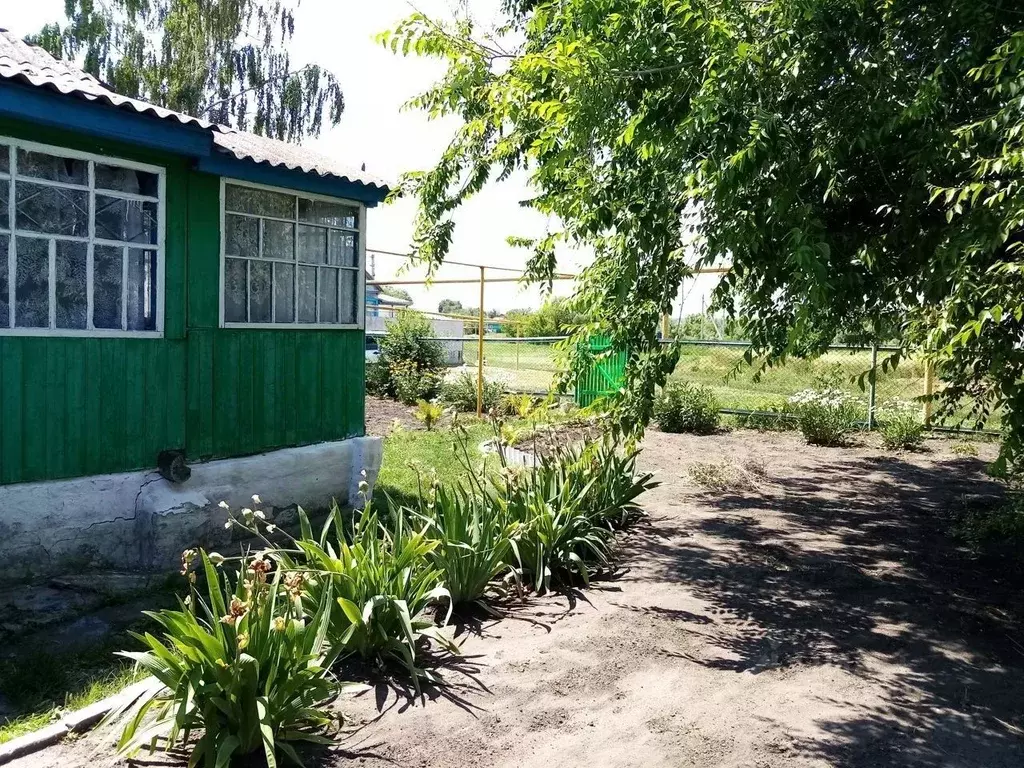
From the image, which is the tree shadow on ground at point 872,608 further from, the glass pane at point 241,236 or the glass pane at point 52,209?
the glass pane at point 52,209

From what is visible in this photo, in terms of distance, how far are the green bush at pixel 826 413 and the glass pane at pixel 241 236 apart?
26.1ft

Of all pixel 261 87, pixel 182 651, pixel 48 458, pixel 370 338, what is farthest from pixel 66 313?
pixel 261 87

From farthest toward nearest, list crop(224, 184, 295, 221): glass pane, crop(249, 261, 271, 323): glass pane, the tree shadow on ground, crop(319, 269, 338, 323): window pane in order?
crop(319, 269, 338, 323): window pane < crop(249, 261, 271, 323): glass pane < crop(224, 184, 295, 221): glass pane < the tree shadow on ground

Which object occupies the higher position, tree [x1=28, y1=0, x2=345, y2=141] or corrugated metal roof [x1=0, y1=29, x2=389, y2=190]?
tree [x1=28, y1=0, x2=345, y2=141]

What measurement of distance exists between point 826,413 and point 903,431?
977 millimetres

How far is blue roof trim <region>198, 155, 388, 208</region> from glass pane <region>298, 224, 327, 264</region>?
305 mm

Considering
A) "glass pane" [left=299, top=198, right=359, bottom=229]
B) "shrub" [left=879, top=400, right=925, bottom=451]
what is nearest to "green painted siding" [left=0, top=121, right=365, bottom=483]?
"glass pane" [left=299, top=198, right=359, bottom=229]

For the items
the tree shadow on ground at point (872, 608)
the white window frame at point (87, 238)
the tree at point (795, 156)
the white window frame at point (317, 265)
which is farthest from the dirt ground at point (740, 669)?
the white window frame at point (317, 265)

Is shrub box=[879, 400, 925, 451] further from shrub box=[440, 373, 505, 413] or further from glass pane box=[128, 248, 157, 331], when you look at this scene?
glass pane box=[128, 248, 157, 331]

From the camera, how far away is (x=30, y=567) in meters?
5.20

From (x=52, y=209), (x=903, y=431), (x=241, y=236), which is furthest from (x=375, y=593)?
(x=903, y=431)

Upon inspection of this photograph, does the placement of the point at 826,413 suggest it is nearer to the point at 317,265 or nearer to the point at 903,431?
the point at 903,431

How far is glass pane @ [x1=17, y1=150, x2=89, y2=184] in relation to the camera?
511 cm

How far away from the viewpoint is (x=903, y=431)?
37.0ft
